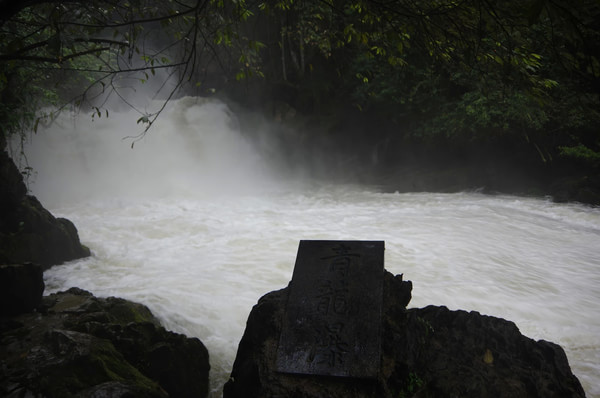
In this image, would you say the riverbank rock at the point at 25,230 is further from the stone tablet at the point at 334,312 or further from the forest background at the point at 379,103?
the stone tablet at the point at 334,312

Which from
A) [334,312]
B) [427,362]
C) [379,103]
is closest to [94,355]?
[334,312]

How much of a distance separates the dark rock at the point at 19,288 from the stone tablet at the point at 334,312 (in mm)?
2286

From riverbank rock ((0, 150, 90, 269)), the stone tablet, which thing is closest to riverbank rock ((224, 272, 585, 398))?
the stone tablet

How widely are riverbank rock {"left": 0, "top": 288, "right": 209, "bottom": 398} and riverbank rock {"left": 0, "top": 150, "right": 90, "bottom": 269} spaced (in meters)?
2.15

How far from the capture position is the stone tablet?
2287 mm

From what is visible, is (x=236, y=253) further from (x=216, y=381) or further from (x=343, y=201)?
(x=343, y=201)

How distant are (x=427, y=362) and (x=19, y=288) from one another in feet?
10.7

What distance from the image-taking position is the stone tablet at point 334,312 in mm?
2287

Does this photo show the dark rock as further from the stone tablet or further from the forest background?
the stone tablet

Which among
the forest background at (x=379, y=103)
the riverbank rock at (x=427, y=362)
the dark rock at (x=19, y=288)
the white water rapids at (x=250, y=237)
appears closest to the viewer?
the riverbank rock at (x=427, y=362)

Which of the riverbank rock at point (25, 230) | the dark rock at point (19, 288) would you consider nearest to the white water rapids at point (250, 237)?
the riverbank rock at point (25, 230)

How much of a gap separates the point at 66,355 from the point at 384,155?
1297cm

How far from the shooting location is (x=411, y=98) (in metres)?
11.3

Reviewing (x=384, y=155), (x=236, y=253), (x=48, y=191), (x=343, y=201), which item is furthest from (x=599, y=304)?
(x=48, y=191)
